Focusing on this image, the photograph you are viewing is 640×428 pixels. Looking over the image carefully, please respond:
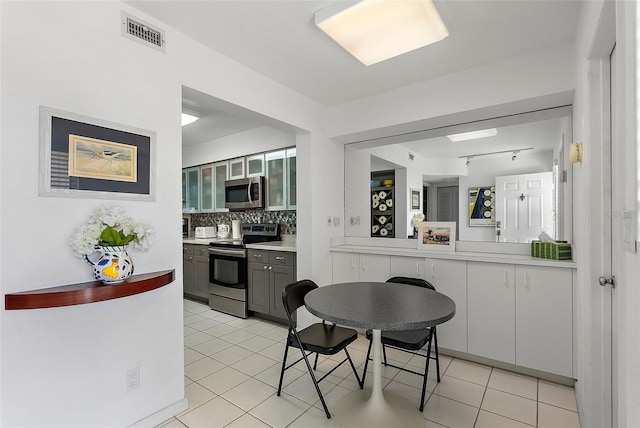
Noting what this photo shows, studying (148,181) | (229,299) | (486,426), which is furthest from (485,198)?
(229,299)

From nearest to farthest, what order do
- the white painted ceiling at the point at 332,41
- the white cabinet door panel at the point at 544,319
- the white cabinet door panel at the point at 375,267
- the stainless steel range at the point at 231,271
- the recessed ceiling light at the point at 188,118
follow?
the white painted ceiling at the point at 332,41 < the white cabinet door panel at the point at 544,319 < the white cabinet door panel at the point at 375,267 < the recessed ceiling light at the point at 188,118 < the stainless steel range at the point at 231,271

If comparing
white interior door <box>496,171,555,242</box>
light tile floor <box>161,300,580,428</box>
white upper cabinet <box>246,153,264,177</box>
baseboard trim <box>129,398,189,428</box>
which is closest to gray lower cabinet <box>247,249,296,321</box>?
light tile floor <box>161,300,580,428</box>

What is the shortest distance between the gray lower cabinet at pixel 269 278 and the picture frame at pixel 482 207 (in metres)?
2.02

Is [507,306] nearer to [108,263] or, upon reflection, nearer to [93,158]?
[108,263]

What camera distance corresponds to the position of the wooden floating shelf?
1.40 metres

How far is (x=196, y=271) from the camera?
16.1 ft

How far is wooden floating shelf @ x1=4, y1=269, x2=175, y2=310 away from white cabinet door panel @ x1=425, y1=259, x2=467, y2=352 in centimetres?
242

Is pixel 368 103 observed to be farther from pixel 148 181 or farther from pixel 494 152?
pixel 148 181

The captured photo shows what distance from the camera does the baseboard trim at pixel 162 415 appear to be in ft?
6.35

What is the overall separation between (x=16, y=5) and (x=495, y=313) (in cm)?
377

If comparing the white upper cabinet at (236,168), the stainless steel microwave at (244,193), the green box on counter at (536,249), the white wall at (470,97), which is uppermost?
the white wall at (470,97)

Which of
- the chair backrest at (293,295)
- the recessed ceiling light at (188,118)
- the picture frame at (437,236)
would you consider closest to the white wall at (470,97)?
the picture frame at (437,236)

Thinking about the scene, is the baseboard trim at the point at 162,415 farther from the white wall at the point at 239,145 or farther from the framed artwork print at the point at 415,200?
the white wall at the point at 239,145

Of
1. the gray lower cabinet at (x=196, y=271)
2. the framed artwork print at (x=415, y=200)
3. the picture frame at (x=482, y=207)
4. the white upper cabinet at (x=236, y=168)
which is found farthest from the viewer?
the white upper cabinet at (x=236, y=168)
